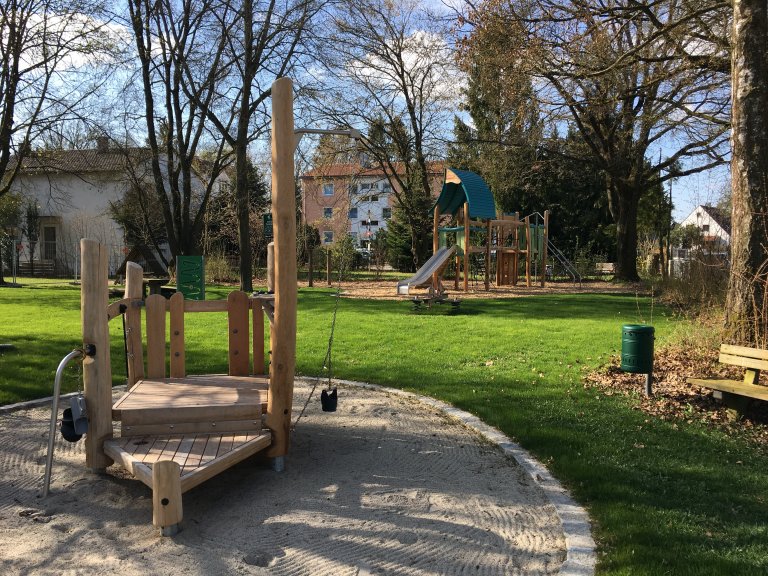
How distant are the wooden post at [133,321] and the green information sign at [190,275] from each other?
12167 millimetres

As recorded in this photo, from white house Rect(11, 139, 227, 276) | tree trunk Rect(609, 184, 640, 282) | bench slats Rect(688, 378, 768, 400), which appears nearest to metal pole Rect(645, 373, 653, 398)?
bench slats Rect(688, 378, 768, 400)

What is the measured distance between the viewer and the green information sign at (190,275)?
56.2ft

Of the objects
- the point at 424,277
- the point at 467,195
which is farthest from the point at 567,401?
the point at 467,195

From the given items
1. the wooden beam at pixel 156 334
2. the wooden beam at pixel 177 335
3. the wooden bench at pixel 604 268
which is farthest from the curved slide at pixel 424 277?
the wooden bench at pixel 604 268

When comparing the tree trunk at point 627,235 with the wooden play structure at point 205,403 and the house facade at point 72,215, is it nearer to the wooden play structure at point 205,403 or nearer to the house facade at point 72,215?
the wooden play structure at point 205,403

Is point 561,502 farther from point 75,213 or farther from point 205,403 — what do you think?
point 75,213

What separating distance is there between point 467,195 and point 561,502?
49.7 feet

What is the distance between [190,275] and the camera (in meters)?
17.3

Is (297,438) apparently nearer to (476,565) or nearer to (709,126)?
(476,565)

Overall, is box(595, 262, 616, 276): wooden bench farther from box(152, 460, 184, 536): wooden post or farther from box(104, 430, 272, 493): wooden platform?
box(152, 460, 184, 536): wooden post

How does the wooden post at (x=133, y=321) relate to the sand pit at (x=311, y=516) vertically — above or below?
above

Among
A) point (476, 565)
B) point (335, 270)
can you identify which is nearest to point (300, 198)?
point (335, 270)

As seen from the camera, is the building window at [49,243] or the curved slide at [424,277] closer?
the curved slide at [424,277]

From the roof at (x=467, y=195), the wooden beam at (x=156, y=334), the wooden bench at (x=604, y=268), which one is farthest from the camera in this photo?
the wooden bench at (x=604, y=268)
